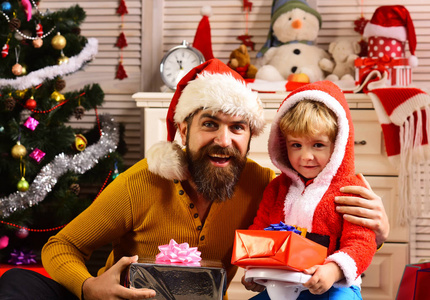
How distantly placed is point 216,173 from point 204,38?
44.9 inches

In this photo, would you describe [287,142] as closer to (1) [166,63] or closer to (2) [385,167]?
(2) [385,167]

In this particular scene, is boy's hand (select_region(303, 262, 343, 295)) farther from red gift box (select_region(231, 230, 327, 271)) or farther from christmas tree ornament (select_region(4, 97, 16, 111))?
christmas tree ornament (select_region(4, 97, 16, 111))

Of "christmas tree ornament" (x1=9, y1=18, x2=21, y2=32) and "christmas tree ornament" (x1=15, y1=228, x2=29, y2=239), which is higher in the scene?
"christmas tree ornament" (x1=9, y1=18, x2=21, y2=32)

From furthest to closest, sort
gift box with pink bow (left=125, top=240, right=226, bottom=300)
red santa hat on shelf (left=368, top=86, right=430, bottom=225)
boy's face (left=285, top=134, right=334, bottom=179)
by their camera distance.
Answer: red santa hat on shelf (left=368, top=86, right=430, bottom=225) < boy's face (left=285, top=134, right=334, bottom=179) < gift box with pink bow (left=125, top=240, right=226, bottom=300)

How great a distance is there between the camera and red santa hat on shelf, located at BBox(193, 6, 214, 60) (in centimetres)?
254

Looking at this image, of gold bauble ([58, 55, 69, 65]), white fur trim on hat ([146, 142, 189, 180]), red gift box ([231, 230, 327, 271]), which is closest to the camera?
red gift box ([231, 230, 327, 271])

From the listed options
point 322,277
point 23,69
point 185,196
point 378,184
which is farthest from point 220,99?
point 23,69

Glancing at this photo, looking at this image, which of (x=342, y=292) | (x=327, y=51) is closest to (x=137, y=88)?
(x=327, y=51)

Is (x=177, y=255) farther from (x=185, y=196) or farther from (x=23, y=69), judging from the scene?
(x=23, y=69)

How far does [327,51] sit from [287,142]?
1231 millimetres

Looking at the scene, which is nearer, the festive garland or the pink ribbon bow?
the pink ribbon bow

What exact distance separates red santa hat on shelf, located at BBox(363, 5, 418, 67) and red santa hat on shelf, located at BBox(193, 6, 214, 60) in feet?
2.37

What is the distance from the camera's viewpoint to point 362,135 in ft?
7.36

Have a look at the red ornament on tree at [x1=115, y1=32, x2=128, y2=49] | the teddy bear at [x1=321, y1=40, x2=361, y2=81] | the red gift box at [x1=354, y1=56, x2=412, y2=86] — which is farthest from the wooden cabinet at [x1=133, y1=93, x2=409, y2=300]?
the red ornament on tree at [x1=115, y1=32, x2=128, y2=49]
